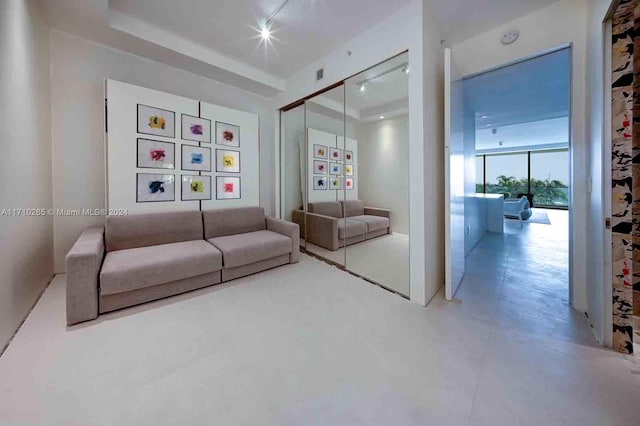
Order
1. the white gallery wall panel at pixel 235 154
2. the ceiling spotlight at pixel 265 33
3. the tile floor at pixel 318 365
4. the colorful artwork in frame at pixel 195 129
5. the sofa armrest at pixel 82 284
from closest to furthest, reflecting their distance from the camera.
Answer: the tile floor at pixel 318 365 < the sofa armrest at pixel 82 284 < the ceiling spotlight at pixel 265 33 < the colorful artwork in frame at pixel 195 129 < the white gallery wall panel at pixel 235 154

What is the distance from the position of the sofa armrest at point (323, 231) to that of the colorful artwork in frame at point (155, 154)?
2.20 m

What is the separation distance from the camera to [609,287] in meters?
1.58

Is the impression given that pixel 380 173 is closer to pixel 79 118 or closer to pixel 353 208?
pixel 353 208

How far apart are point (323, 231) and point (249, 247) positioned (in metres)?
1.43

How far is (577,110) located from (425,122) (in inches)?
52.4

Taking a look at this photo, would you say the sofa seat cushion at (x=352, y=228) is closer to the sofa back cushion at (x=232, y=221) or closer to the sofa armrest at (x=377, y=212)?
the sofa armrest at (x=377, y=212)

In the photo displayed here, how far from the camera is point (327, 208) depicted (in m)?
3.98

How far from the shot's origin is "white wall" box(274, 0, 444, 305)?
7.28ft

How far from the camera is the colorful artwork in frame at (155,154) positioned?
2.90 metres

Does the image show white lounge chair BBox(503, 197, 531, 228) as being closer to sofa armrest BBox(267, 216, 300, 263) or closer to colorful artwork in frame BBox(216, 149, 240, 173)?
sofa armrest BBox(267, 216, 300, 263)

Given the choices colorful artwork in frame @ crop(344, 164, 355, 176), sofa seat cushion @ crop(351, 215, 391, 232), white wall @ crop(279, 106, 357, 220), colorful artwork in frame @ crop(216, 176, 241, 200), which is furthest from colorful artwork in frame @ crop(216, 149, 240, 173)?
sofa seat cushion @ crop(351, 215, 391, 232)

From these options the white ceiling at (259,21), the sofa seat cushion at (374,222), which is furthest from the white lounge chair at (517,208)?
the white ceiling at (259,21)

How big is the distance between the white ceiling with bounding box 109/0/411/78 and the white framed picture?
153 centimetres

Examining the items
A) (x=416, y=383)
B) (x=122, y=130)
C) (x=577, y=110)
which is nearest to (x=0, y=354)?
(x=122, y=130)
